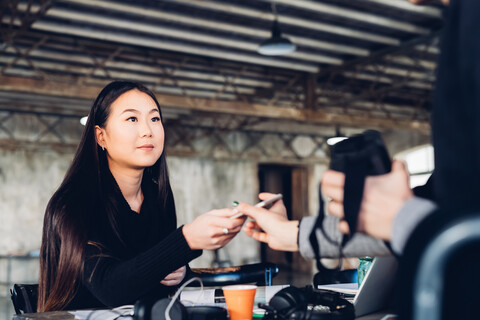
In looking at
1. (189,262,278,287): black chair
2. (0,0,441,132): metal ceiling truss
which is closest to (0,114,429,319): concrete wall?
(0,0,441,132): metal ceiling truss

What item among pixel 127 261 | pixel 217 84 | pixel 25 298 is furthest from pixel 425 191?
pixel 217 84

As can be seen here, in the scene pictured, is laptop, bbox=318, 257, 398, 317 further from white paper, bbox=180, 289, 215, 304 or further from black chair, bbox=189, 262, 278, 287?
black chair, bbox=189, 262, 278, 287

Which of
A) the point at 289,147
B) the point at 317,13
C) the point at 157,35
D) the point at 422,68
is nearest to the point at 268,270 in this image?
the point at 317,13

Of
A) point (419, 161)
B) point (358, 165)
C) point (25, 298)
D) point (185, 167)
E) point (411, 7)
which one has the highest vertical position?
point (411, 7)

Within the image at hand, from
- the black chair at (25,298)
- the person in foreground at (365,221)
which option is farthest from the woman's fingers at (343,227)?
the black chair at (25,298)

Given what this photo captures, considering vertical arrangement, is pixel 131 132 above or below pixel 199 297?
above

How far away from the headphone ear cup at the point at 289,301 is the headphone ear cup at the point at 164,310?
216 mm

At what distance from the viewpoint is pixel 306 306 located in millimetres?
1170

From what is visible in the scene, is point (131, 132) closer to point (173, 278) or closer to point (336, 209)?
point (173, 278)

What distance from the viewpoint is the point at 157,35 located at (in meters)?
8.02

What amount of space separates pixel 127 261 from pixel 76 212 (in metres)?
0.31

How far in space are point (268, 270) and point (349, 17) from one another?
599 centimetres

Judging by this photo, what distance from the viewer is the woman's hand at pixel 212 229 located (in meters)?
1.34

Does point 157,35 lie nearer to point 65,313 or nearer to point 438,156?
point 65,313
